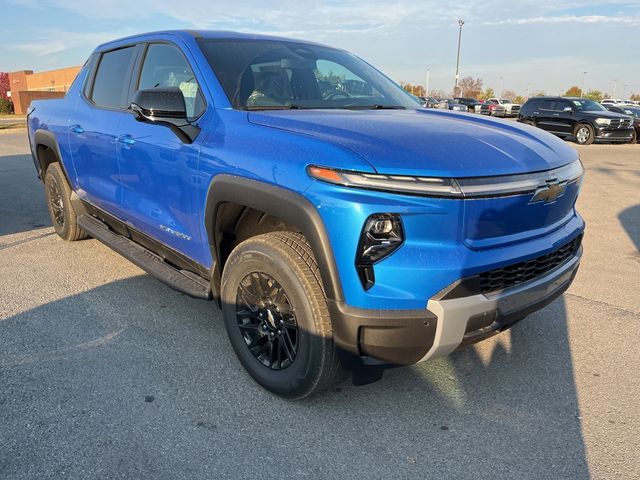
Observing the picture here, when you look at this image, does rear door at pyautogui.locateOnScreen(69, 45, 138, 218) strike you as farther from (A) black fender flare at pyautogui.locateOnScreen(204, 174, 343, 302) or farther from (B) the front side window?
(A) black fender flare at pyautogui.locateOnScreen(204, 174, 343, 302)

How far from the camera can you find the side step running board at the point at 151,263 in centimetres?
316

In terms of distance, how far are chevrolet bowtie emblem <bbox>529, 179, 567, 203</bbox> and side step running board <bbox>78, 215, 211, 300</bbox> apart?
1.86 metres

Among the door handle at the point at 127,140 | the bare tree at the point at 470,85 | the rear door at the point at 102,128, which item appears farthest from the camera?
the bare tree at the point at 470,85

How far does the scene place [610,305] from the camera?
4.08m

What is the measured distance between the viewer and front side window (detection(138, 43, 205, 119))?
312 cm

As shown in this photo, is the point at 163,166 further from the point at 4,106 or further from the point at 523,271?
the point at 4,106

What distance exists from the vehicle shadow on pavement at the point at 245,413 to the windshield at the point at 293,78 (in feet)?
5.17

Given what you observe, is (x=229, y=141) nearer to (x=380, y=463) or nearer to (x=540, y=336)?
(x=380, y=463)

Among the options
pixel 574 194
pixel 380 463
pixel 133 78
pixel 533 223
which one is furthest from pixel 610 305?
pixel 133 78

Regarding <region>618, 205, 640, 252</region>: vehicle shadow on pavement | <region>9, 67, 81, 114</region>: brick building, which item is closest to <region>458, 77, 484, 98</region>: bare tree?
<region>9, 67, 81, 114</region>: brick building

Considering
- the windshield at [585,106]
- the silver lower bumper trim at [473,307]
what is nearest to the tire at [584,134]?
the windshield at [585,106]

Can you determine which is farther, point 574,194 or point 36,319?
point 36,319

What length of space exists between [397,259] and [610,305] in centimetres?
277

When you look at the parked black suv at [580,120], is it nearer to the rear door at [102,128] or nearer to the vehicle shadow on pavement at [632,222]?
the vehicle shadow on pavement at [632,222]
